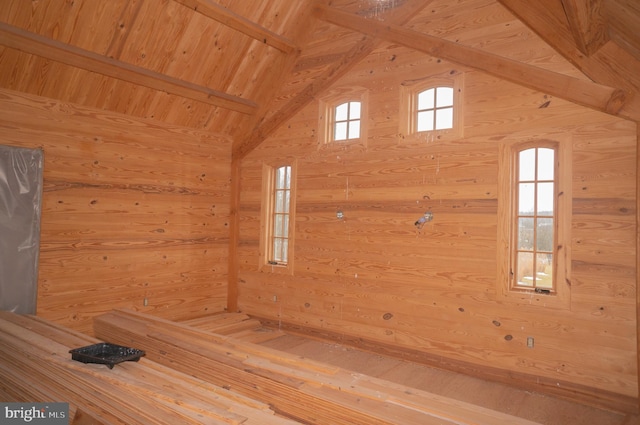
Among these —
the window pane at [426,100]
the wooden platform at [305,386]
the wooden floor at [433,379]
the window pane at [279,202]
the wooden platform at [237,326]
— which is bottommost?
the wooden floor at [433,379]

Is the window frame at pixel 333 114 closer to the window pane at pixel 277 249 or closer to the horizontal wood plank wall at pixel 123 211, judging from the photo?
the window pane at pixel 277 249

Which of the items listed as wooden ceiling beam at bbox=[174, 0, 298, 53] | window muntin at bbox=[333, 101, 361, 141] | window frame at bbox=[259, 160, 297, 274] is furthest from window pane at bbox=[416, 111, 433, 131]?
wooden ceiling beam at bbox=[174, 0, 298, 53]

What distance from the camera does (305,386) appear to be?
2.81m

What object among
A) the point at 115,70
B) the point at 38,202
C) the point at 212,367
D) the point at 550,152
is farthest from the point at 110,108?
the point at 550,152

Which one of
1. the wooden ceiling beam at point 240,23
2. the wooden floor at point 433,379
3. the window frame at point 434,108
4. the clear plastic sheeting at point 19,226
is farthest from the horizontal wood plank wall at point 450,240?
the clear plastic sheeting at point 19,226

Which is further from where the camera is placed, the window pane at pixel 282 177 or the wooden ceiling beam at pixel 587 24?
the window pane at pixel 282 177

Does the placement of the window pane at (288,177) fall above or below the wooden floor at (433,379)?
above

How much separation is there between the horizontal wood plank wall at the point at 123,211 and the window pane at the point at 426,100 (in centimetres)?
325

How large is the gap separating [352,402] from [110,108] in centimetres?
474

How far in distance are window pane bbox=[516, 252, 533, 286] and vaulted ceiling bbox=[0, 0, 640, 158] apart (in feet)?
5.19

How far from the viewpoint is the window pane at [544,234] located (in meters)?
4.22

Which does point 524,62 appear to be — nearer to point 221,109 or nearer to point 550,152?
point 550,152

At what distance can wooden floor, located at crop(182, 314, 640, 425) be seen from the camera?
367 cm

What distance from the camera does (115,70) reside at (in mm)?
4938
